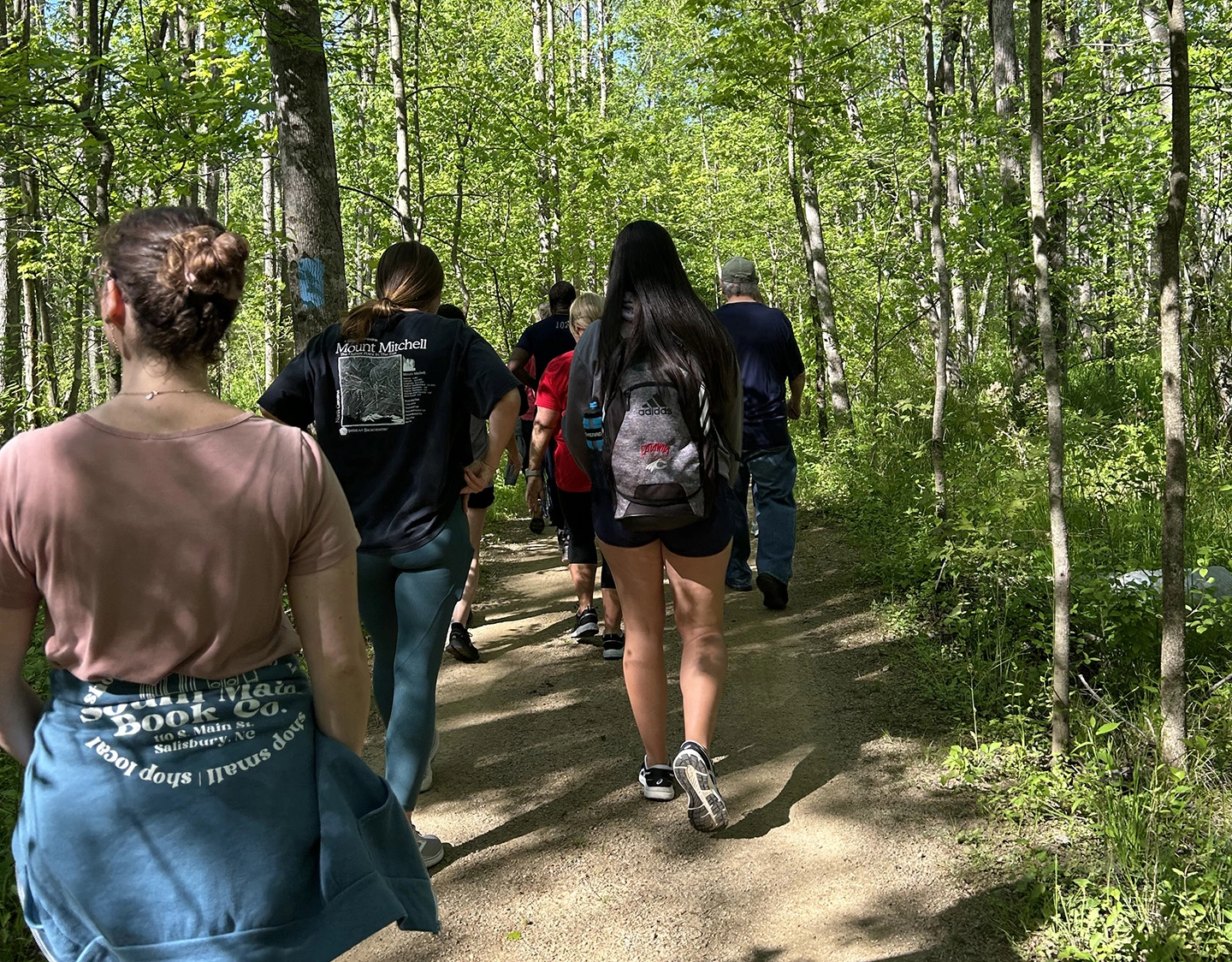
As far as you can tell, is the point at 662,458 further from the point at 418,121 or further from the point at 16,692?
the point at 418,121

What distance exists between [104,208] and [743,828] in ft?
22.5

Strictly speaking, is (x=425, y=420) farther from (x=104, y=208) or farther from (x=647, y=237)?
(x=104, y=208)

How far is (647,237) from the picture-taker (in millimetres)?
3697

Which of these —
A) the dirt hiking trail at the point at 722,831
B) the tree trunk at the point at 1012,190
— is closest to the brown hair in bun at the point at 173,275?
the dirt hiking trail at the point at 722,831

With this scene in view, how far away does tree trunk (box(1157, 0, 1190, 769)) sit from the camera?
3.42 meters

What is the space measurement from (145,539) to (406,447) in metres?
1.82

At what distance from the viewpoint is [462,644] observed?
613cm

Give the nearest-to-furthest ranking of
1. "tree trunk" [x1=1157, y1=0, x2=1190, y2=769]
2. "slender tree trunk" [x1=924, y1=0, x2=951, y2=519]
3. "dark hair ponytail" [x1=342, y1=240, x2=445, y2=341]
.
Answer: "tree trunk" [x1=1157, y1=0, x2=1190, y2=769]
"dark hair ponytail" [x1=342, y1=240, x2=445, y2=341]
"slender tree trunk" [x1=924, y1=0, x2=951, y2=519]

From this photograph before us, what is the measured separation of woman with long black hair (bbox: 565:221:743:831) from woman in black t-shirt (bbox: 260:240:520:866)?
1.39 ft

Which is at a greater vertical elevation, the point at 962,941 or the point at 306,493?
the point at 306,493

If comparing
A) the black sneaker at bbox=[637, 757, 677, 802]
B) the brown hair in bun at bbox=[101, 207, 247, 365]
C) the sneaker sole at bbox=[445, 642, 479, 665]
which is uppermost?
the brown hair in bun at bbox=[101, 207, 247, 365]

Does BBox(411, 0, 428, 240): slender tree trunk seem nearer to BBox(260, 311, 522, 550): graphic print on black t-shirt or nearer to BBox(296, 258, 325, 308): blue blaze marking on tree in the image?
BBox(296, 258, 325, 308): blue blaze marking on tree

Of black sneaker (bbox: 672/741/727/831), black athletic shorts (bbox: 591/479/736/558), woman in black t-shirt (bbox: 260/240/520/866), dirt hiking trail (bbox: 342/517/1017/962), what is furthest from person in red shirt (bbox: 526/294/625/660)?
woman in black t-shirt (bbox: 260/240/520/866)

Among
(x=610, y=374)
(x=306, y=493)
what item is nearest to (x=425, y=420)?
(x=610, y=374)
